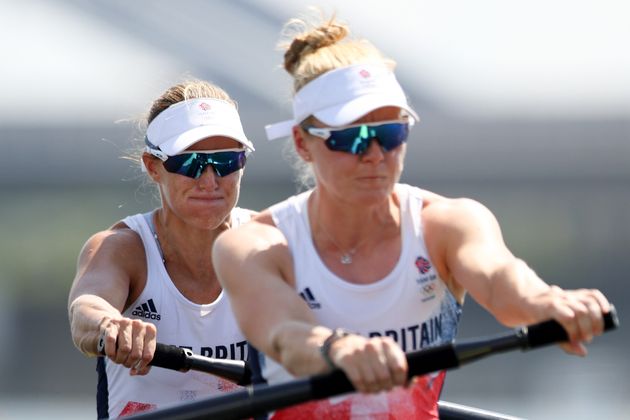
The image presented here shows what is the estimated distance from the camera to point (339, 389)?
3.52 metres

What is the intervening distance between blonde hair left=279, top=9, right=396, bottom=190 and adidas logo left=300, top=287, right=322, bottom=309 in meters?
0.39

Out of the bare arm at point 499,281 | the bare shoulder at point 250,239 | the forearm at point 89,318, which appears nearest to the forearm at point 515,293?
the bare arm at point 499,281

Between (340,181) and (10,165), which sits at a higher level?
(340,181)

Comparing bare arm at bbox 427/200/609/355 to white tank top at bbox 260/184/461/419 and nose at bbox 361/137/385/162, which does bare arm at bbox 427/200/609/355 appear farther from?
nose at bbox 361/137/385/162

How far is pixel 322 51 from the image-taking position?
420cm

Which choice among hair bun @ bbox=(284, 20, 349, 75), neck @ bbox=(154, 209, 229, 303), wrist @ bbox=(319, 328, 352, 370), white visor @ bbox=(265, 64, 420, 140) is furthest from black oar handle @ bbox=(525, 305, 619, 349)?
neck @ bbox=(154, 209, 229, 303)

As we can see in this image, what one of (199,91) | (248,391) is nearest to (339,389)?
(248,391)

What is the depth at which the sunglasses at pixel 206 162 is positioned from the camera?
531 cm

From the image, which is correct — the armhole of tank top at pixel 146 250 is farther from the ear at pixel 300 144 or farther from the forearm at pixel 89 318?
the ear at pixel 300 144

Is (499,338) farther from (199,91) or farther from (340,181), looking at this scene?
(199,91)

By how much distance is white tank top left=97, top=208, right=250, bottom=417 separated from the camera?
17.2 ft

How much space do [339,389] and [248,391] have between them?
1.08 ft

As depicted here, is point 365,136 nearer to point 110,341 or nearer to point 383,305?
point 383,305

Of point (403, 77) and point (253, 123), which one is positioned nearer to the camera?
point (253, 123)
